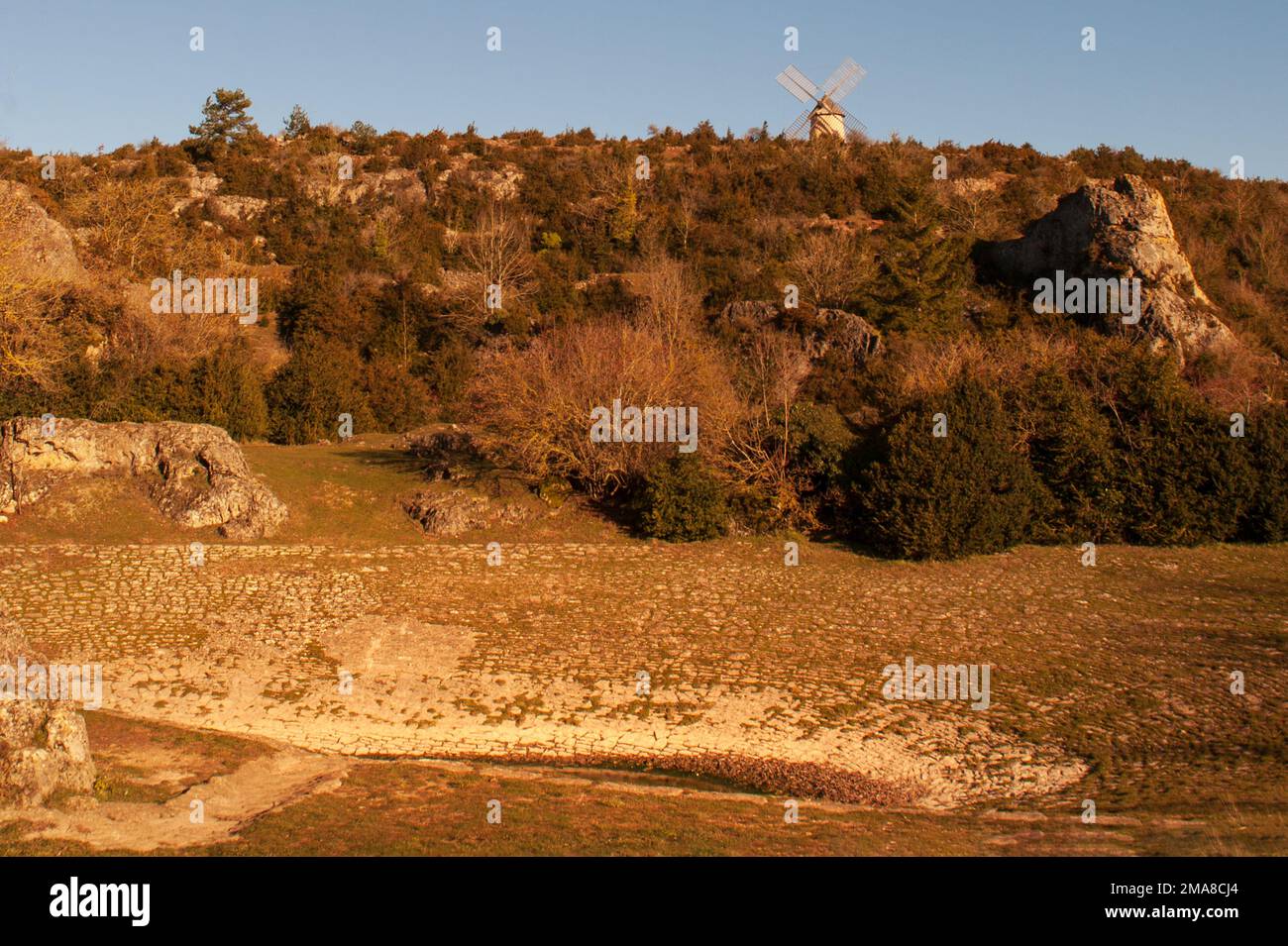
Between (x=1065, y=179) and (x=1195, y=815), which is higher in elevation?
(x=1065, y=179)

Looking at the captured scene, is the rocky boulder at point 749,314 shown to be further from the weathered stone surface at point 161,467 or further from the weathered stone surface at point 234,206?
the weathered stone surface at point 234,206

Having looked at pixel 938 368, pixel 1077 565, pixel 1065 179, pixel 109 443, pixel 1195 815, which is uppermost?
pixel 1065 179

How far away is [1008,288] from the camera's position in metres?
47.1

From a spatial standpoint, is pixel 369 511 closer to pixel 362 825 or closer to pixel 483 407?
pixel 483 407

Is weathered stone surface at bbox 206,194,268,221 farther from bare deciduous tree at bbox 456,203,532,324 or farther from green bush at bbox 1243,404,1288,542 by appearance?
green bush at bbox 1243,404,1288,542

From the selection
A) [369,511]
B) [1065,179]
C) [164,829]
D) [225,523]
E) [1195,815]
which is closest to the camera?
[164,829]

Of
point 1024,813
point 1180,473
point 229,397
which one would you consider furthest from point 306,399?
point 1024,813

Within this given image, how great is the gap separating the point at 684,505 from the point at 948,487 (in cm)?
681

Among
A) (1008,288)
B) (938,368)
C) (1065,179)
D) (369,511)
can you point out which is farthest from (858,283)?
(369,511)

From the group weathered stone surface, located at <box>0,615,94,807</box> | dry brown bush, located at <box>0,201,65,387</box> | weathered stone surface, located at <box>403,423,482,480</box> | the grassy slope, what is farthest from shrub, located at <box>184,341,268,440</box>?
weathered stone surface, located at <box>0,615,94,807</box>

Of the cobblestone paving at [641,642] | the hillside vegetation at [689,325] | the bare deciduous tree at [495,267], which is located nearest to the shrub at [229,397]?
the hillside vegetation at [689,325]

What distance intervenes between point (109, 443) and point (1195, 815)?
2568 cm

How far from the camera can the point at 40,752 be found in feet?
33.9

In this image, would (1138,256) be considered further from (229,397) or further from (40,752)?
(40,752)
